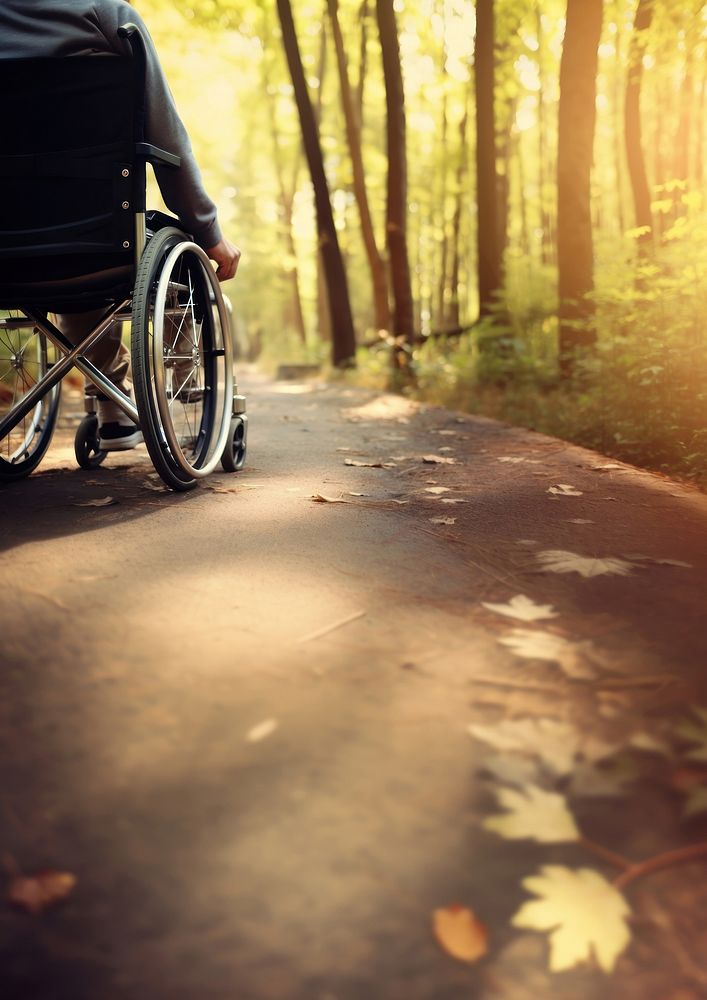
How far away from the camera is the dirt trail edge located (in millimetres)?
903

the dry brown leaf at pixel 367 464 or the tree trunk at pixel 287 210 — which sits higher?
the tree trunk at pixel 287 210

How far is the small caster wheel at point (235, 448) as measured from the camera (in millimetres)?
3582

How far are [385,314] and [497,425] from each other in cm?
1062

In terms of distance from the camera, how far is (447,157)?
60.6 ft

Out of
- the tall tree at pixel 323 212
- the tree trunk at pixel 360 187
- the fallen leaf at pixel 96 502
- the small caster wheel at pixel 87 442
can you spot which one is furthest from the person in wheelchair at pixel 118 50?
the tree trunk at pixel 360 187

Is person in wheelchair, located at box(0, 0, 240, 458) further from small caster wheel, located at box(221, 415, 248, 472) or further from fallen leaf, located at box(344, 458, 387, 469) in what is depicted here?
fallen leaf, located at box(344, 458, 387, 469)

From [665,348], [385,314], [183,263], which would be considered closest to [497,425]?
[665,348]

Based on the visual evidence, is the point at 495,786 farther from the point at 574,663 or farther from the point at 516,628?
the point at 516,628

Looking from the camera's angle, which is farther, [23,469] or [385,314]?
[385,314]

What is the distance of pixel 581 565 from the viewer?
2.09m

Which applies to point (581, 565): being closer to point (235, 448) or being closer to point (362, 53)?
point (235, 448)

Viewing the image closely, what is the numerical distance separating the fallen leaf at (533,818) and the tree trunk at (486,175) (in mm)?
10124

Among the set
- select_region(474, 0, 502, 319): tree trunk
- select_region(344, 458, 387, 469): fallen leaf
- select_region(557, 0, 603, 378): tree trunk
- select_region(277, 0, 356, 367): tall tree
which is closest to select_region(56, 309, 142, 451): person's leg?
select_region(344, 458, 387, 469): fallen leaf

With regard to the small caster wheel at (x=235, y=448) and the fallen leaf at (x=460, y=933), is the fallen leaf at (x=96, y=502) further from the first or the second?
the fallen leaf at (x=460, y=933)
